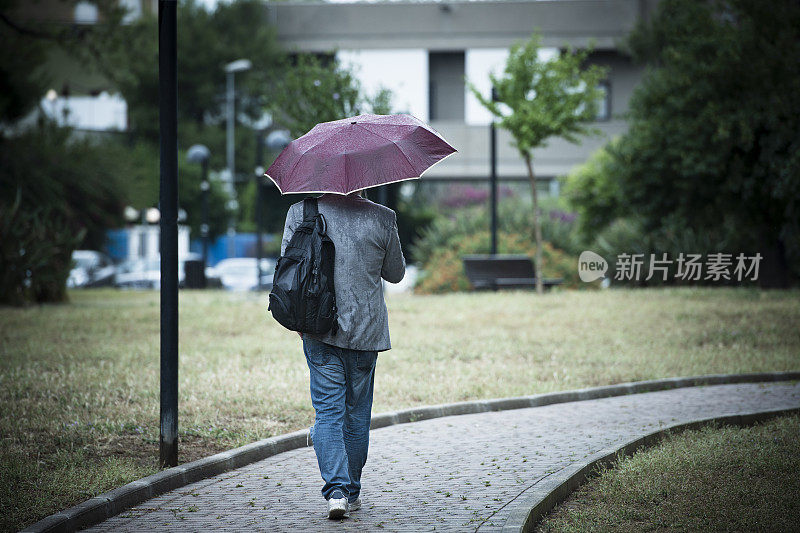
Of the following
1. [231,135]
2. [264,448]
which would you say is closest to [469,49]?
[231,135]

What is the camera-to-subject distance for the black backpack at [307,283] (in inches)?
202

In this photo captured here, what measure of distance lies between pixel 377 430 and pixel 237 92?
145ft

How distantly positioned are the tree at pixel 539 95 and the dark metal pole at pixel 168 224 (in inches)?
528

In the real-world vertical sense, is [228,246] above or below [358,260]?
below

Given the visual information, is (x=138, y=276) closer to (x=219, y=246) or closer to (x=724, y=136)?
(x=219, y=246)

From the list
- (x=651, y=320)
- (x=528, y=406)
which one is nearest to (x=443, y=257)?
(x=651, y=320)

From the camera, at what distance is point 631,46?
34.3m

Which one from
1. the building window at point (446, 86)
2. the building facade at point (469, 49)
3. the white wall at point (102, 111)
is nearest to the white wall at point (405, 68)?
the building facade at point (469, 49)

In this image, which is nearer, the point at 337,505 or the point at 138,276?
the point at 337,505

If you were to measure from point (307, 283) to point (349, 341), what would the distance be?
0.39 m

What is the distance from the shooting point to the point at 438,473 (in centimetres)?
636

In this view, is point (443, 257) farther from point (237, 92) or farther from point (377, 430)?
point (237, 92)

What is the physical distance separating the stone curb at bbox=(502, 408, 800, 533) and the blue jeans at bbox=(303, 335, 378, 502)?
0.90 meters

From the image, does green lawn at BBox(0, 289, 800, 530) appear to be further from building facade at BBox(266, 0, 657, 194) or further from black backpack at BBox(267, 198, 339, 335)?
building facade at BBox(266, 0, 657, 194)
